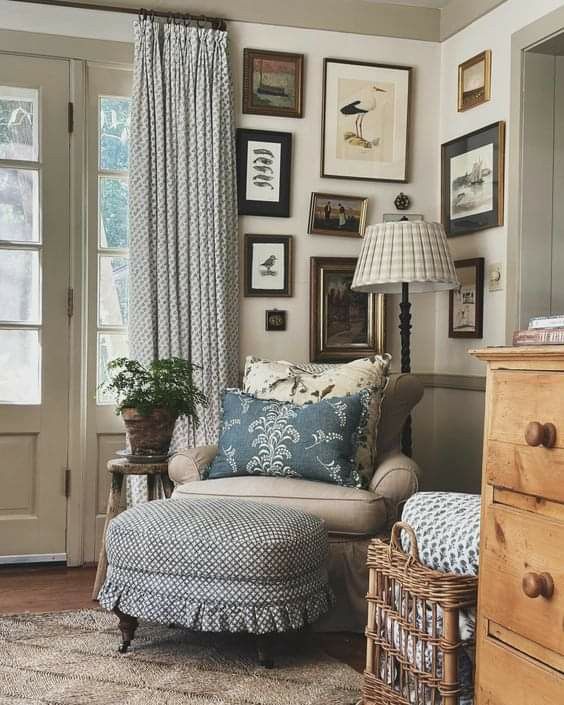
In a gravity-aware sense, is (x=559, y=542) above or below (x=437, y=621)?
above

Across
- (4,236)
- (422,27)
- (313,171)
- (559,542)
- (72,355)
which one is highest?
(422,27)

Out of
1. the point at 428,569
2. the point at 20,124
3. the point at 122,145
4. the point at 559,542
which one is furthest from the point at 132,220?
the point at 559,542

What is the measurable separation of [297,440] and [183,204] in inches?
52.1

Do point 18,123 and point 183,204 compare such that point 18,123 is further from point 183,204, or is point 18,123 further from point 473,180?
point 473,180

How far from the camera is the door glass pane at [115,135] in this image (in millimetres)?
4059

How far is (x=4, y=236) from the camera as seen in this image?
3945mm

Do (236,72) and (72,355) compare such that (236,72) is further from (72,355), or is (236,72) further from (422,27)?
(72,355)

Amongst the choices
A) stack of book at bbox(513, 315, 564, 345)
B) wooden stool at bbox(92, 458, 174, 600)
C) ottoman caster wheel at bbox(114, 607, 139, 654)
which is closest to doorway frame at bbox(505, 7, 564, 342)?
wooden stool at bbox(92, 458, 174, 600)

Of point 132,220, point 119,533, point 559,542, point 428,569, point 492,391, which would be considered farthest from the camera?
point 132,220

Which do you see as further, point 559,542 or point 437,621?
point 437,621

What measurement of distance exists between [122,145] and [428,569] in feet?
8.65

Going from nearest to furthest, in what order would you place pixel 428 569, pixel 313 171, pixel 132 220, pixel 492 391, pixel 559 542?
pixel 559 542 < pixel 492 391 < pixel 428 569 < pixel 132 220 < pixel 313 171

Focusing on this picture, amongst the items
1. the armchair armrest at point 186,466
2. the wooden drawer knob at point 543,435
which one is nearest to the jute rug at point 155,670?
the armchair armrest at point 186,466

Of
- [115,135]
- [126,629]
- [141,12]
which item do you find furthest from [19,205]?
[126,629]
